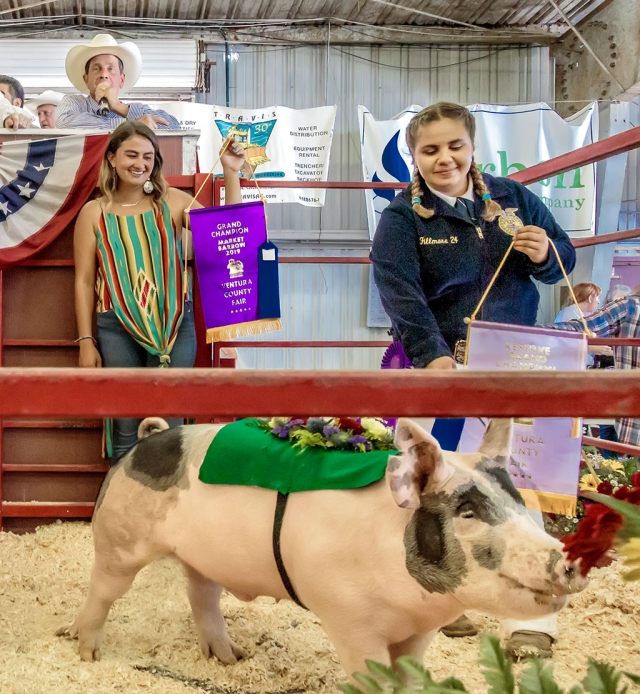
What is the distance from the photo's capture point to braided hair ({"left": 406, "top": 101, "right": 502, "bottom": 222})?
6.84ft

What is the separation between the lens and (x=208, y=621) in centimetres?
210

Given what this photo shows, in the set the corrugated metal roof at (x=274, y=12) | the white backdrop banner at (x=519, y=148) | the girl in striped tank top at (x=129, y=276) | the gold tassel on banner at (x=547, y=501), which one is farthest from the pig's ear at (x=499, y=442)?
the corrugated metal roof at (x=274, y=12)

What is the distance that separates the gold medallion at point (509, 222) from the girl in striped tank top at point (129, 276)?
5.33 feet

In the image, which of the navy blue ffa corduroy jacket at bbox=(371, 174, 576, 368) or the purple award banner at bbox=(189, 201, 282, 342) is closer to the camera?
the navy blue ffa corduroy jacket at bbox=(371, 174, 576, 368)

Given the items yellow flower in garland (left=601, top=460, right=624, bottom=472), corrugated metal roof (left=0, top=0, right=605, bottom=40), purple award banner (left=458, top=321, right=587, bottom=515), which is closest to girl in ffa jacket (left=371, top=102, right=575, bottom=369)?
purple award banner (left=458, top=321, right=587, bottom=515)

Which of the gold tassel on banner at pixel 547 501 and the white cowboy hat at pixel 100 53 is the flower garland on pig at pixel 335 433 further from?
the white cowboy hat at pixel 100 53

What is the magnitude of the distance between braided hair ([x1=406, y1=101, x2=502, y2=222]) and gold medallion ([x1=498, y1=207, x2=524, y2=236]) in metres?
0.02

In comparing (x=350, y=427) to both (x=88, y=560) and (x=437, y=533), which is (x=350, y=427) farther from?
(x=88, y=560)

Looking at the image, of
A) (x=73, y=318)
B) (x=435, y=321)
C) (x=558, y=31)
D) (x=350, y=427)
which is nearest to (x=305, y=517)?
(x=350, y=427)

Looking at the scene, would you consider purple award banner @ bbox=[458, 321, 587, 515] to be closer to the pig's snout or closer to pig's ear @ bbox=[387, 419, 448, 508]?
pig's ear @ bbox=[387, 419, 448, 508]

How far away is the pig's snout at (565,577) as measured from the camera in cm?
126

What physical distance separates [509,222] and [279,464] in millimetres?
920

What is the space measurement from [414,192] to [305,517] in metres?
0.96

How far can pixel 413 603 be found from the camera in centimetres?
148
